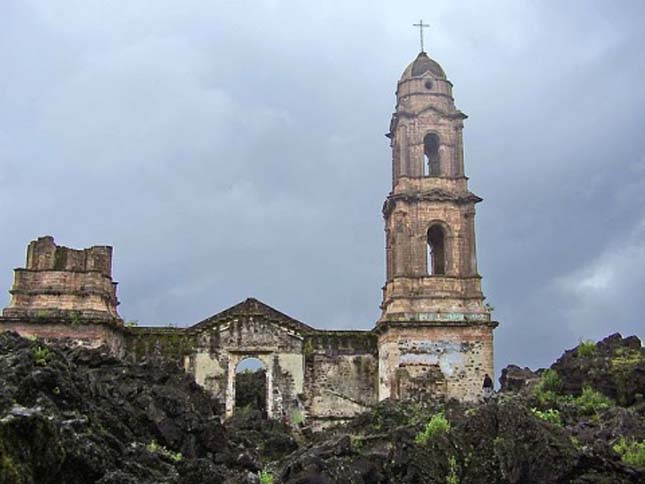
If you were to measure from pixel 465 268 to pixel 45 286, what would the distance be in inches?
553

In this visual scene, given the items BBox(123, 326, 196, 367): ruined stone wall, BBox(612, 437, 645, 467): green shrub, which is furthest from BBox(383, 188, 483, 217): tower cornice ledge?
BBox(612, 437, 645, 467): green shrub

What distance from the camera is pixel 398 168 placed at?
3122 cm

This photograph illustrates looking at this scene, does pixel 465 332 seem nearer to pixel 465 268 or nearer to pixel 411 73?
pixel 465 268

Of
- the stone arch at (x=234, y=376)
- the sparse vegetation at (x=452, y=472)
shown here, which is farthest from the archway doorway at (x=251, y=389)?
the sparse vegetation at (x=452, y=472)

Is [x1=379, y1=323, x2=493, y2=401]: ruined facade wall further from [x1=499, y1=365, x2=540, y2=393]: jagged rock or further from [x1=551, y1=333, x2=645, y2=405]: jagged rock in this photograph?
[x1=551, y1=333, x2=645, y2=405]: jagged rock

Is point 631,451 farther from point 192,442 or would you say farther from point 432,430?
point 192,442

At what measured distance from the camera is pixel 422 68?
104 feet

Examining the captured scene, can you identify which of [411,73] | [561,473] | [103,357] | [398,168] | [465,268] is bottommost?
[561,473]

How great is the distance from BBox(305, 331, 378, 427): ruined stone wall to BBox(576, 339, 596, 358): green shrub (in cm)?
721

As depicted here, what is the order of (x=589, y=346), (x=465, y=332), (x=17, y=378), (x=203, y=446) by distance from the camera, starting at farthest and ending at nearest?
1. (x=465, y=332)
2. (x=589, y=346)
3. (x=203, y=446)
4. (x=17, y=378)

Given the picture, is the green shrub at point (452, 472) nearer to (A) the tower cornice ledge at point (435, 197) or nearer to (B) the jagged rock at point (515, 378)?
(B) the jagged rock at point (515, 378)

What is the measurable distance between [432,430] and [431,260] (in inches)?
713

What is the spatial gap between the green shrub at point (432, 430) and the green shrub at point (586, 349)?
435 inches

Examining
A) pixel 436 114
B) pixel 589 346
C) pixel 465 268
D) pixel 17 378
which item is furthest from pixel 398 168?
pixel 17 378
